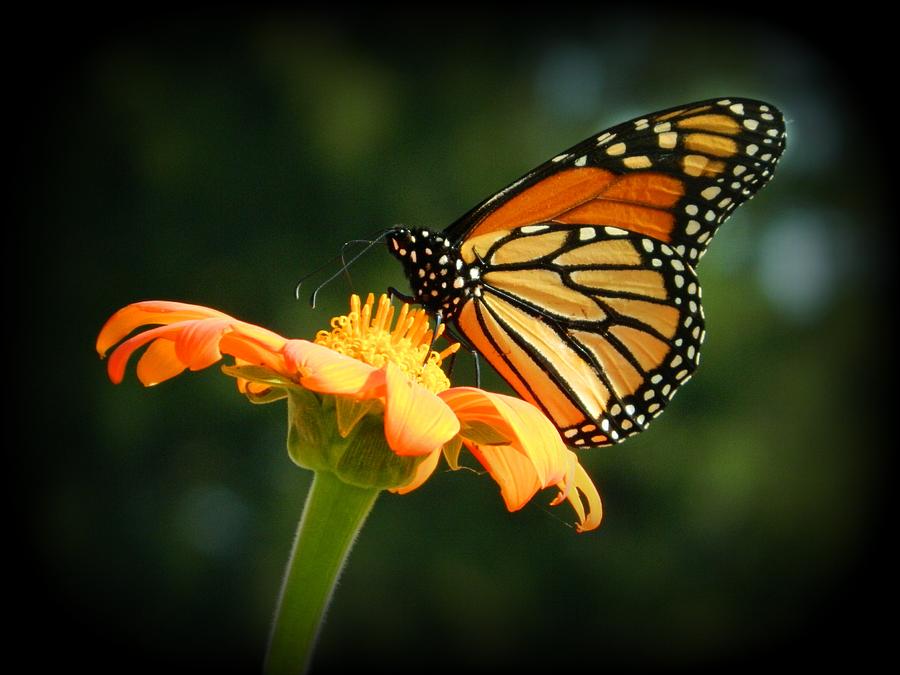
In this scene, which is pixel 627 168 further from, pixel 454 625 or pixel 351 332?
pixel 454 625

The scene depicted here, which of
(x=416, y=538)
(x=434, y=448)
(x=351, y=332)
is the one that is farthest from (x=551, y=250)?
(x=416, y=538)

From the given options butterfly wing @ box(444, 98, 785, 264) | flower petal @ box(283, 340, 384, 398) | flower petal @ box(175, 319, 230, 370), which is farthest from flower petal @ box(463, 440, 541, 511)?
butterfly wing @ box(444, 98, 785, 264)

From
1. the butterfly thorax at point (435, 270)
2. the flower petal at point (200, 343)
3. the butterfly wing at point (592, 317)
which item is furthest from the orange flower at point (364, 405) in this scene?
the butterfly wing at point (592, 317)

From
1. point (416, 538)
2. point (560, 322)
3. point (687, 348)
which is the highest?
point (560, 322)

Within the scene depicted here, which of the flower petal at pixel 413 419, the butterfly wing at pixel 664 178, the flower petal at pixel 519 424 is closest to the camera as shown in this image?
the flower petal at pixel 413 419

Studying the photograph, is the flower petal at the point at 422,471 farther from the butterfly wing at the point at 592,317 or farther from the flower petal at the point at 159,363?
the butterfly wing at the point at 592,317

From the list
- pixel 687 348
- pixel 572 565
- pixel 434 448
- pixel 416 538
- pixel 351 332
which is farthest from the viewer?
pixel 572 565

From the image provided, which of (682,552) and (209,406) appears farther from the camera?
(682,552)

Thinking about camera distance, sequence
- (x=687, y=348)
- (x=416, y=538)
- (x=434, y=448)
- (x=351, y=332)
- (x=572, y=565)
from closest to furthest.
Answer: (x=434, y=448)
(x=351, y=332)
(x=687, y=348)
(x=416, y=538)
(x=572, y=565)

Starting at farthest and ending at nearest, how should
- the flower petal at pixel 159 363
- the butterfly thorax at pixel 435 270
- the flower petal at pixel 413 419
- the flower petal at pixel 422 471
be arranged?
the butterfly thorax at pixel 435 270 < the flower petal at pixel 159 363 < the flower petal at pixel 422 471 < the flower petal at pixel 413 419
